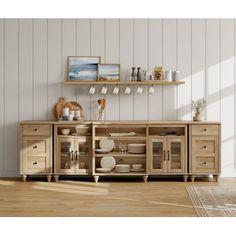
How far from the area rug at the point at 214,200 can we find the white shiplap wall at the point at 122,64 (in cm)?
112

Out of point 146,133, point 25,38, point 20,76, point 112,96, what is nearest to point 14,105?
point 20,76

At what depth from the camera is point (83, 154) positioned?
6.42m

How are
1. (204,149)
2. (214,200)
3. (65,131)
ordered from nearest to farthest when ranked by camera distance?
(214,200) → (204,149) → (65,131)

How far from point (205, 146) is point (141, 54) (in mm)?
1564

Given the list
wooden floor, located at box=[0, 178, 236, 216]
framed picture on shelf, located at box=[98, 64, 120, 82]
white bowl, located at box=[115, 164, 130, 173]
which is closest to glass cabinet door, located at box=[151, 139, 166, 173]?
wooden floor, located at box=[0, 178, 236, 216]

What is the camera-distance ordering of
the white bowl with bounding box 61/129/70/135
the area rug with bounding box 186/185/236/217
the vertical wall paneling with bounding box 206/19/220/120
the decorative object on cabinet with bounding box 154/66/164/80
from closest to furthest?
the area rug with bounding box 186/185/236/217 < the white bowl with bounding box 61/129/70/135 < the decorative object on cabinet with bounding box 154/66/164/80 < the vertical wall paneling with bounding box 206/19/220/120

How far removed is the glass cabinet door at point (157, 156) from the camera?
634 centimetres

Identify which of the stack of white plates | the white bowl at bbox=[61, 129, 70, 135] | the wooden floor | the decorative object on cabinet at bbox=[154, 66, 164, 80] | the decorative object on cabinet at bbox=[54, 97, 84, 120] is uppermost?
the decorative object on cabinet at bbox=[154, 66, 164, 80]

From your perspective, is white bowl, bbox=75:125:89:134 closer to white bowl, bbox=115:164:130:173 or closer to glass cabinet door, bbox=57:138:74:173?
glass cabinet door, bbox=57:138:74:173

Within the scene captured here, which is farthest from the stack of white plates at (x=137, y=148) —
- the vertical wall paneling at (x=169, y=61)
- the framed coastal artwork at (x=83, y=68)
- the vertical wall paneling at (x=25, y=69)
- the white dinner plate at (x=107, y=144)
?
the vertical wall paneling at (x=25, y=69)

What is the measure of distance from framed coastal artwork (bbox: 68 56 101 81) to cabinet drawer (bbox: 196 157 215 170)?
→ 1.81 metres

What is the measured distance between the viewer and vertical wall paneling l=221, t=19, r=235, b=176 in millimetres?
6773

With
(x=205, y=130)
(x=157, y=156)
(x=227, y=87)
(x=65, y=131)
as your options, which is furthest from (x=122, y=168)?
(x=227, y=87)

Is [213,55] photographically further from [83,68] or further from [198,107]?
[83,68]
